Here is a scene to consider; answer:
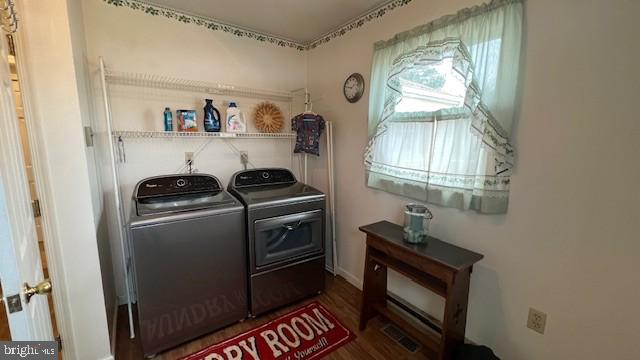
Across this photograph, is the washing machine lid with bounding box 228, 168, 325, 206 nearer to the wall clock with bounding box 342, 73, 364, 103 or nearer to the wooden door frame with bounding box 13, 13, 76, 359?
the wall clock with bounding box 342, 73, 364, 103

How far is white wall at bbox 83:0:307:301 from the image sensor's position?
1930 mm

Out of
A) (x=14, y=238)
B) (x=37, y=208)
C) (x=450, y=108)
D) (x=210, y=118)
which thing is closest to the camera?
(x=14, y=238)

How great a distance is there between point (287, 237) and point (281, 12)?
180cm

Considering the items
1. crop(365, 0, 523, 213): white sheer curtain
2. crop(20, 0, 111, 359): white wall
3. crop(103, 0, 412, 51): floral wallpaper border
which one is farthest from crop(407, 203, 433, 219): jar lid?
crop(20, 0, 111, 359): white wall

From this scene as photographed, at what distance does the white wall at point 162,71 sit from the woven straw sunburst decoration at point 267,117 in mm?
91

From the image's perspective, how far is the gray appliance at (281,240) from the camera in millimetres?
1909

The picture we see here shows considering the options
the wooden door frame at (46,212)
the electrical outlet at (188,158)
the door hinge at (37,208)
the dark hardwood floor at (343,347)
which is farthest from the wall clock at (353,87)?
the door hinge at (37,208)

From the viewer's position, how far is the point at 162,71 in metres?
2.12

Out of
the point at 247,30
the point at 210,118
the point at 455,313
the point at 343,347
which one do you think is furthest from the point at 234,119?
the point at 455,313

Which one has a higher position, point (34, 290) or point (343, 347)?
point (34, 290)

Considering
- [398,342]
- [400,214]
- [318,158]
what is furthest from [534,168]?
[318,158]

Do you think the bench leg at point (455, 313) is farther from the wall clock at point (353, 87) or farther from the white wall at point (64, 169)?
the white wall at point (64, 169)

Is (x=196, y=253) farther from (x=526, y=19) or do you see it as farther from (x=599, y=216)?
(x=526, y=19)

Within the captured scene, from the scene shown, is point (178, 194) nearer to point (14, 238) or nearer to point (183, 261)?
point (183, 261)
